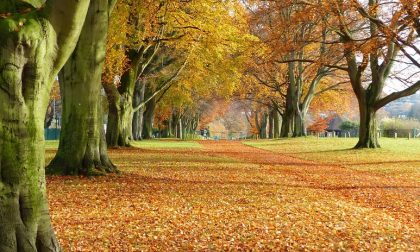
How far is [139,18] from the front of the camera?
22234mm

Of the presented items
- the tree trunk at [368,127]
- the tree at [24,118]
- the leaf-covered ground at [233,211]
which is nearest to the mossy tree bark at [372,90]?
the tree trunk at [368,127]

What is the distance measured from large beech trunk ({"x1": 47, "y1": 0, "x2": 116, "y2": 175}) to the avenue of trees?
3cm

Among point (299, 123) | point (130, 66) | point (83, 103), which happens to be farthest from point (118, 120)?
point (299, 123)

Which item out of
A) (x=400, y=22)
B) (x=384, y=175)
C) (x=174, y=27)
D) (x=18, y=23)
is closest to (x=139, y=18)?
(x=174, y=27)

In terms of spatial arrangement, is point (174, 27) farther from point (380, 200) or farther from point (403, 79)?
point (380, 200)

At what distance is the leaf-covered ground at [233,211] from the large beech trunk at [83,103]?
712mm

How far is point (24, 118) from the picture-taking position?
15.1 ft

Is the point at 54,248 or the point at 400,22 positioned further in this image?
→ the point at 400,22

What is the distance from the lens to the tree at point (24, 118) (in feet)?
14.6

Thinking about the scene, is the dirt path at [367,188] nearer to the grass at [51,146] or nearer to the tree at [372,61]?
the tree at [372,61]

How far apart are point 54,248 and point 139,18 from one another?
1876 centimetres

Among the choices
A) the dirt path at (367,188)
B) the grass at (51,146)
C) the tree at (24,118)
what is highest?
the tree at (24,118)

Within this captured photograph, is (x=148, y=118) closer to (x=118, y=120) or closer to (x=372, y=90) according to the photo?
(x=118, y=120)

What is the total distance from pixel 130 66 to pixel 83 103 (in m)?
13.3
